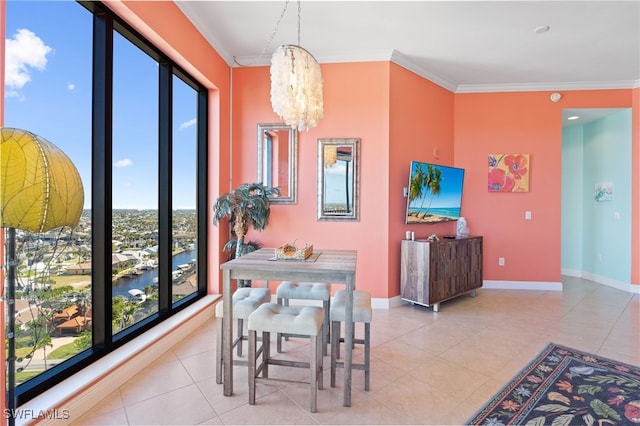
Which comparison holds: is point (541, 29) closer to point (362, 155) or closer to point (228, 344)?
point (362, 155)

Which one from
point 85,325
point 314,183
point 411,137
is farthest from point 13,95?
point 411,137

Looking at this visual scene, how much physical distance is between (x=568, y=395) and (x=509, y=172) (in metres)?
3.47

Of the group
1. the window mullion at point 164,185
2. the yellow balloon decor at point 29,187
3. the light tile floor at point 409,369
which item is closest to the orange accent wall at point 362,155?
the light tile floor at point 409,369

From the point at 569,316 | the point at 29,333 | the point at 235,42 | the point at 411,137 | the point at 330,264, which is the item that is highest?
the point at 235,42

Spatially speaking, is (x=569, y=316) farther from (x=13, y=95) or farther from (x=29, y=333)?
(x=13, y=95)

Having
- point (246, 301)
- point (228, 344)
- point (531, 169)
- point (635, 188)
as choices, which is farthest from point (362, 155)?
point (635, 188)

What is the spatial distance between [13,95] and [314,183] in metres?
2.78

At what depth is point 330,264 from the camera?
2.07 m

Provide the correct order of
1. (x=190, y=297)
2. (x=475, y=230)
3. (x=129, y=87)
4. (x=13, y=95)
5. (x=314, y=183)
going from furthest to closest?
(x=475, y=230), (x=314, y=183), (x=190, y=297), (x=129, y=87), (x=13, y=95)

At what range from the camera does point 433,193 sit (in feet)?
14.0

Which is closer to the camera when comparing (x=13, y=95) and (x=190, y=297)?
(x=13, y=95)

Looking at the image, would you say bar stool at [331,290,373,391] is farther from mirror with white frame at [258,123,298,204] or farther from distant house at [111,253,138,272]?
mirror with white frame at [258,123,298,204]

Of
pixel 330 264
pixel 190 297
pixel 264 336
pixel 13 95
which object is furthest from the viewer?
pixel 190 297

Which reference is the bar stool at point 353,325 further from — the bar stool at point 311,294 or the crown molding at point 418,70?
the crown molding at point 418,70
